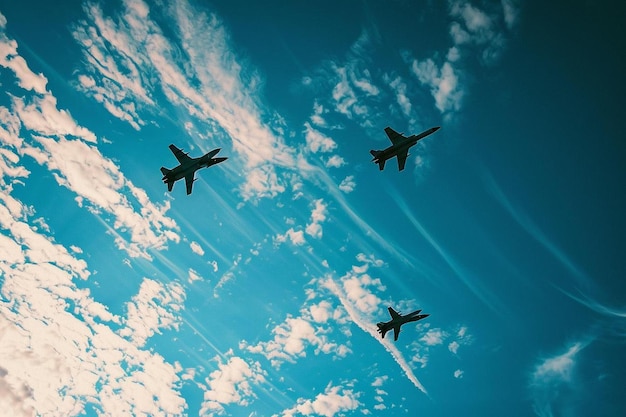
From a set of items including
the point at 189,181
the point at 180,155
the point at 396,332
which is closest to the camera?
the point at 180,155

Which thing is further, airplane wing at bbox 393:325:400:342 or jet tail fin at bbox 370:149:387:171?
airplane wing at bbox 393:325:400:342

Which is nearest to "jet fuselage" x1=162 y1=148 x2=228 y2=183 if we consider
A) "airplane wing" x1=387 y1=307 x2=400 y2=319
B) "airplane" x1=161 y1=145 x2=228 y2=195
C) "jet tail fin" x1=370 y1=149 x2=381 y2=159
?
"airplane" x1=161 y1=145 x2=228 y2=195

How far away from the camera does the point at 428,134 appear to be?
5147 cm

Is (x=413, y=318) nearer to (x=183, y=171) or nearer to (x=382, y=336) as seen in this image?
(x=382, y=336)

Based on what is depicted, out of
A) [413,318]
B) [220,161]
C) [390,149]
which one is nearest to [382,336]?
[413,318]

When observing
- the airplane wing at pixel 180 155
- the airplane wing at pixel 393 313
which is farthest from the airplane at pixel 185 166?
the airplane wing at pixel 393 313

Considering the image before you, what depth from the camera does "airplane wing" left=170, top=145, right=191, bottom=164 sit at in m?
50.3

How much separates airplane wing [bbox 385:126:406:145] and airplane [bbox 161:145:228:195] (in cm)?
2502

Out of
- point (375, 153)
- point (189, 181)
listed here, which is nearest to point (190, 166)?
point (189, 181)

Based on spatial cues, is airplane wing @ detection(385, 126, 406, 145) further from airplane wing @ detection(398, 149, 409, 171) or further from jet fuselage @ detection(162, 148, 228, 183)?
jet fuselage @ detection(162, 148, 228, 183)

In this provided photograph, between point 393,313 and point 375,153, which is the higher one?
point 375,153

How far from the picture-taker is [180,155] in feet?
167

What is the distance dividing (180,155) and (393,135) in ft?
101

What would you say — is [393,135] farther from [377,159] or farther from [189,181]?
[189,181]
